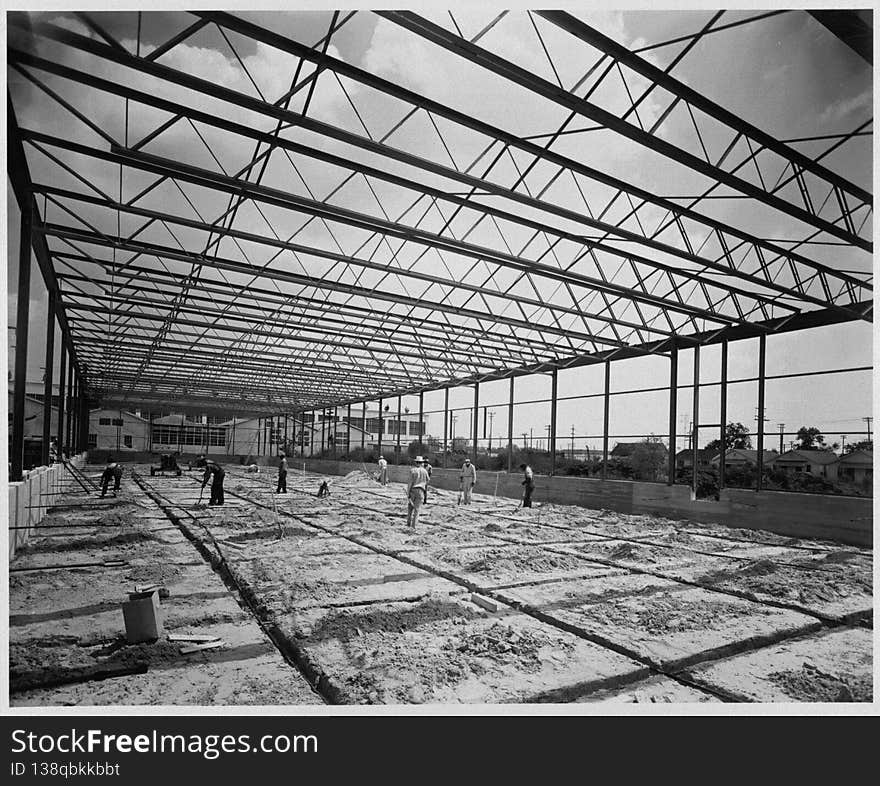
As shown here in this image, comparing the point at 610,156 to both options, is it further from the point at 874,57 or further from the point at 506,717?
the point at 506,717

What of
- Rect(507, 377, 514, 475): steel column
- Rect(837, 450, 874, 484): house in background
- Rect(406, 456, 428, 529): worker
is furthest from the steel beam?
Rect(507, 377, 514, 475): steel column

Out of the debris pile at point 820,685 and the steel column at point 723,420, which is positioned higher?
the steel column at point 723,420

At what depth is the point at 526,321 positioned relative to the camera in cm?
2017

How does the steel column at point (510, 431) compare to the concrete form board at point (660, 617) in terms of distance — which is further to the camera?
the steel column at point (510, 431)

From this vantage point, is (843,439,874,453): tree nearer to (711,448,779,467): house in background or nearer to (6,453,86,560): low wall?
(711,448,779,467): house in background

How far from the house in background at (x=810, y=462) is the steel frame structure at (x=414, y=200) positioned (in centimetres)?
378

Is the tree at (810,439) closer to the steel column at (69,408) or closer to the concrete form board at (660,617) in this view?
the concrete form board at (660,617)

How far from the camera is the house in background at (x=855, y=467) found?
16.2 m

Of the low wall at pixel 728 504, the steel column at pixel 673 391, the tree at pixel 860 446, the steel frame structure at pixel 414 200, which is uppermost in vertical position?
the steel frame structure at pixel 414 200

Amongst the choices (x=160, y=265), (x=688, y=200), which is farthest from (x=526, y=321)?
(x=160, y=265)

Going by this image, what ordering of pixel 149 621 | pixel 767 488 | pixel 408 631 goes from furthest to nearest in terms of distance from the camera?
pixel 767 488, pixel 408 631, pixel 149 621

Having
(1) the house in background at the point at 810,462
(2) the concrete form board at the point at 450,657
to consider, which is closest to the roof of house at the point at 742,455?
(1) the house in background at the point at 810,462

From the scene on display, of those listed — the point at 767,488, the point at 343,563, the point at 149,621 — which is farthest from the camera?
the point at 767,488

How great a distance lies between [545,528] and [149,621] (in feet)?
40.8
